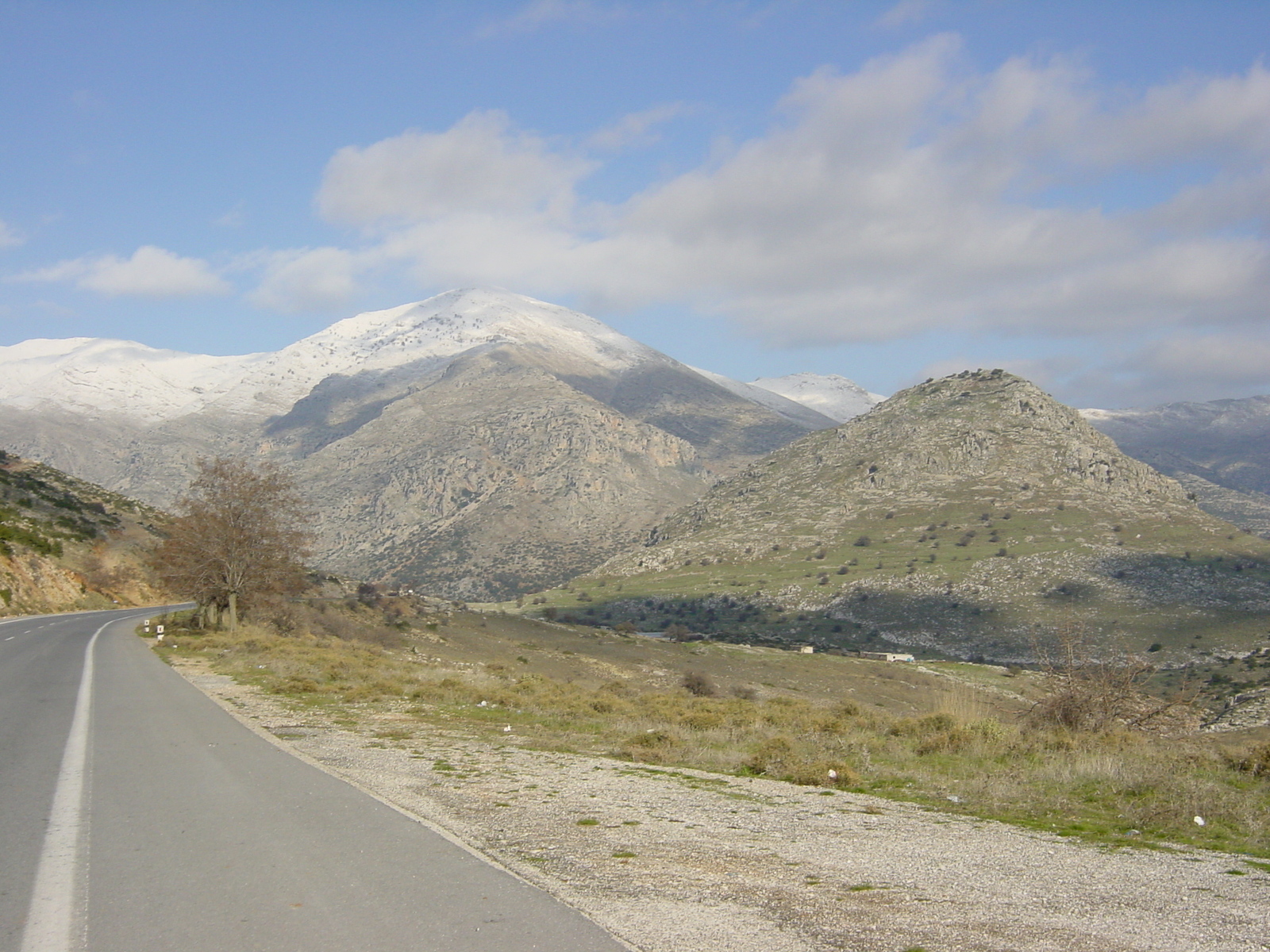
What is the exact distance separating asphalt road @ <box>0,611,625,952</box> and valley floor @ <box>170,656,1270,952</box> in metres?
0.66

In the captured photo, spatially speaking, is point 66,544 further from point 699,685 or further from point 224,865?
point 224,865

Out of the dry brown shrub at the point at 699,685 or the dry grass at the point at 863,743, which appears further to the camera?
the dry brown shrub at the point at 699,685

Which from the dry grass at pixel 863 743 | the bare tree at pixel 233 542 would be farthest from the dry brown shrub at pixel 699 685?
the bare tree at pixel 233 542

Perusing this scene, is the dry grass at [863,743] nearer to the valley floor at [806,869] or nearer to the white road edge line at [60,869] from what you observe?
the valley floor at [806,869]

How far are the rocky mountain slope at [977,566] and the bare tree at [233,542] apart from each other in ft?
304

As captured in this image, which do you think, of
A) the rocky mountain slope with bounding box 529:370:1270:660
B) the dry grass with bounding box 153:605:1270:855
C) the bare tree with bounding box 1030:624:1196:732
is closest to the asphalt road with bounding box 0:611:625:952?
the dry grass with bounding box 153:605:1270:855

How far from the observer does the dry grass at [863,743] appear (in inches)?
468

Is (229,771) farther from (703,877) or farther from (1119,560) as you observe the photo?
(1119,560)

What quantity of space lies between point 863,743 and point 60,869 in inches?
565

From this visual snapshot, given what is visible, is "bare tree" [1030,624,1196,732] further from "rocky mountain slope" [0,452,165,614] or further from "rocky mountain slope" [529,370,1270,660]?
"rocky mountain slope" [529,370,1270,660]

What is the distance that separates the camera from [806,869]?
336 inches

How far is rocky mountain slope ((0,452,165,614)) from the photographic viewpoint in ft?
190

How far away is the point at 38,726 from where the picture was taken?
15414 millimetres

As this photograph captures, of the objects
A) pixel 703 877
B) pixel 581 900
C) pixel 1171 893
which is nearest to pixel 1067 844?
pixel 1171 893
